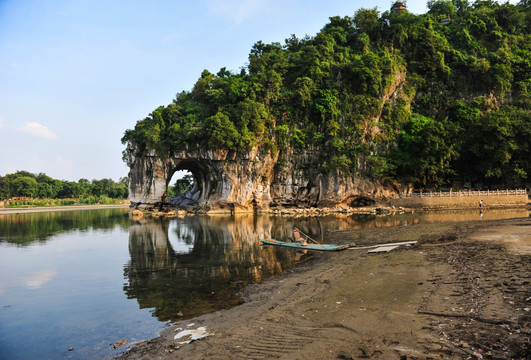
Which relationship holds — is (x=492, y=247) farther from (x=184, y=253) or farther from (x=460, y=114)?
(x=460, y=114)

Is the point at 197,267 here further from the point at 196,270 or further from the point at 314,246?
the point at 314,246

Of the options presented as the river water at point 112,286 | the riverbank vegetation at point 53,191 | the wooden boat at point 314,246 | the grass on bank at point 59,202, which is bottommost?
the river water at point 112,286

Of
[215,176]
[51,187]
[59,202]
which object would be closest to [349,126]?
[215,176]

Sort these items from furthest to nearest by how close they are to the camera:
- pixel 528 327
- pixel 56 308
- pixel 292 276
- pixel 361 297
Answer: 1. pixel 292 276
2. pixel 56 308
3. pixel 361 297
4. pixel 528 327

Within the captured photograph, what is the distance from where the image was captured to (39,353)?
642 centimetres

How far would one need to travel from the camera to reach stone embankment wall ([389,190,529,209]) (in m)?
34.3

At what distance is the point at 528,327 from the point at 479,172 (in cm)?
4074

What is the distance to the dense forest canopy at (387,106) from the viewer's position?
3725 centimetres

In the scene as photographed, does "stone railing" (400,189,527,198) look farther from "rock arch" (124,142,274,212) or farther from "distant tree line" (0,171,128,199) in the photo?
"distant tree line" (0,171,128,199)

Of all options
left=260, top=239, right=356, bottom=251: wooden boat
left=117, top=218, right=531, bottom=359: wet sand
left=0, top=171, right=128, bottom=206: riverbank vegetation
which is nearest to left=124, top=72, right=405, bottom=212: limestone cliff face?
left=260, top=239, right=356, bottom=251: wooden boat

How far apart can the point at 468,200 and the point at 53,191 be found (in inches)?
3385

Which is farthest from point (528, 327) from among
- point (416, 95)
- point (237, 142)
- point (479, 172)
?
point (416, 95)

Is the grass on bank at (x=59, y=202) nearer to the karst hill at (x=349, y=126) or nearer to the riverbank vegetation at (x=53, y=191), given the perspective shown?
the riverbank vegetation at (x=53, y=191)

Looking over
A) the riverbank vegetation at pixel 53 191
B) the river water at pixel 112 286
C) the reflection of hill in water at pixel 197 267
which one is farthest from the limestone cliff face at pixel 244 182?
the riverbank vegetation at pixel 53 191
